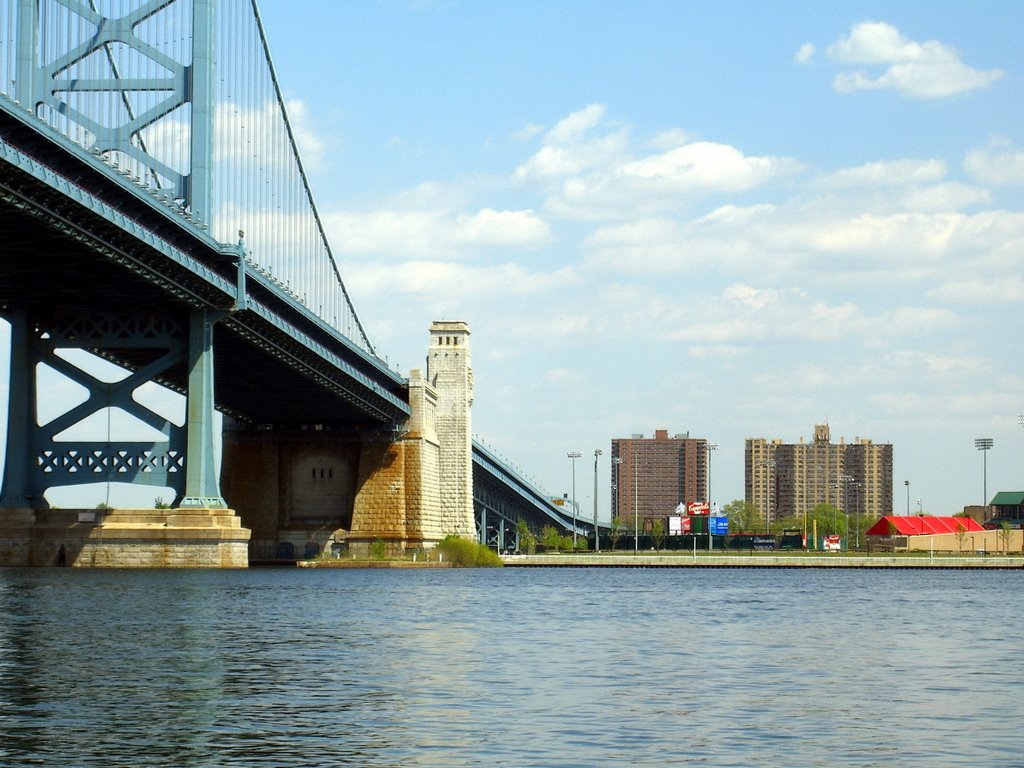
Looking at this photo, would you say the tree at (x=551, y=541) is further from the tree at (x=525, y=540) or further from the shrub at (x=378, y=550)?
the shrub at (x=378, y=550)

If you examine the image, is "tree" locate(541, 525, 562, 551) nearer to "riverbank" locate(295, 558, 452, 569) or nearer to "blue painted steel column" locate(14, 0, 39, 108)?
"riverbank" locate(295, 558, 452, 569)

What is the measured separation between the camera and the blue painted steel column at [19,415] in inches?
2849

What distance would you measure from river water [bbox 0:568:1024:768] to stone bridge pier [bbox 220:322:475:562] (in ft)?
177

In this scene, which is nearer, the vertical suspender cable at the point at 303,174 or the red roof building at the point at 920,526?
the vertical suspender cable at the point at 303,174

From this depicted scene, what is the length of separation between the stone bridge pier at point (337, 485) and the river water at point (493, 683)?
54.0 metres

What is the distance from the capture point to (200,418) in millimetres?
71938

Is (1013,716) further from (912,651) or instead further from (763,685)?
(912,651)

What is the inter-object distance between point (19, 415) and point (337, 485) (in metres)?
43.9

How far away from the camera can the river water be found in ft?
68.0

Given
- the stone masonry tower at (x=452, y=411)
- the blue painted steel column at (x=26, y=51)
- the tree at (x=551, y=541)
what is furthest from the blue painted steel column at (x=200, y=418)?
the tree at (x=551, y=541)

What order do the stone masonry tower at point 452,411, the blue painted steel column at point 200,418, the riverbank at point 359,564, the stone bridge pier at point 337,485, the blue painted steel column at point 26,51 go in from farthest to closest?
the stone masonry tower at point 452,411 < the stone bridge pier at point 337,485 < the riverbank at point 359,564 < the blue painted steel column at point 200,418 < the blue painted steel column at point 26,51

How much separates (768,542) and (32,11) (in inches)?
4067

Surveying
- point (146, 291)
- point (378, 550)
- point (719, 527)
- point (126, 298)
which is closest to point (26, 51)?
point (146, 291)

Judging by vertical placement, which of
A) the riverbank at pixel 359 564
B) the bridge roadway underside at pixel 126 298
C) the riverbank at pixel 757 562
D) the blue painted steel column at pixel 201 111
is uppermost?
the blue painted steel column at pixel 201 111
